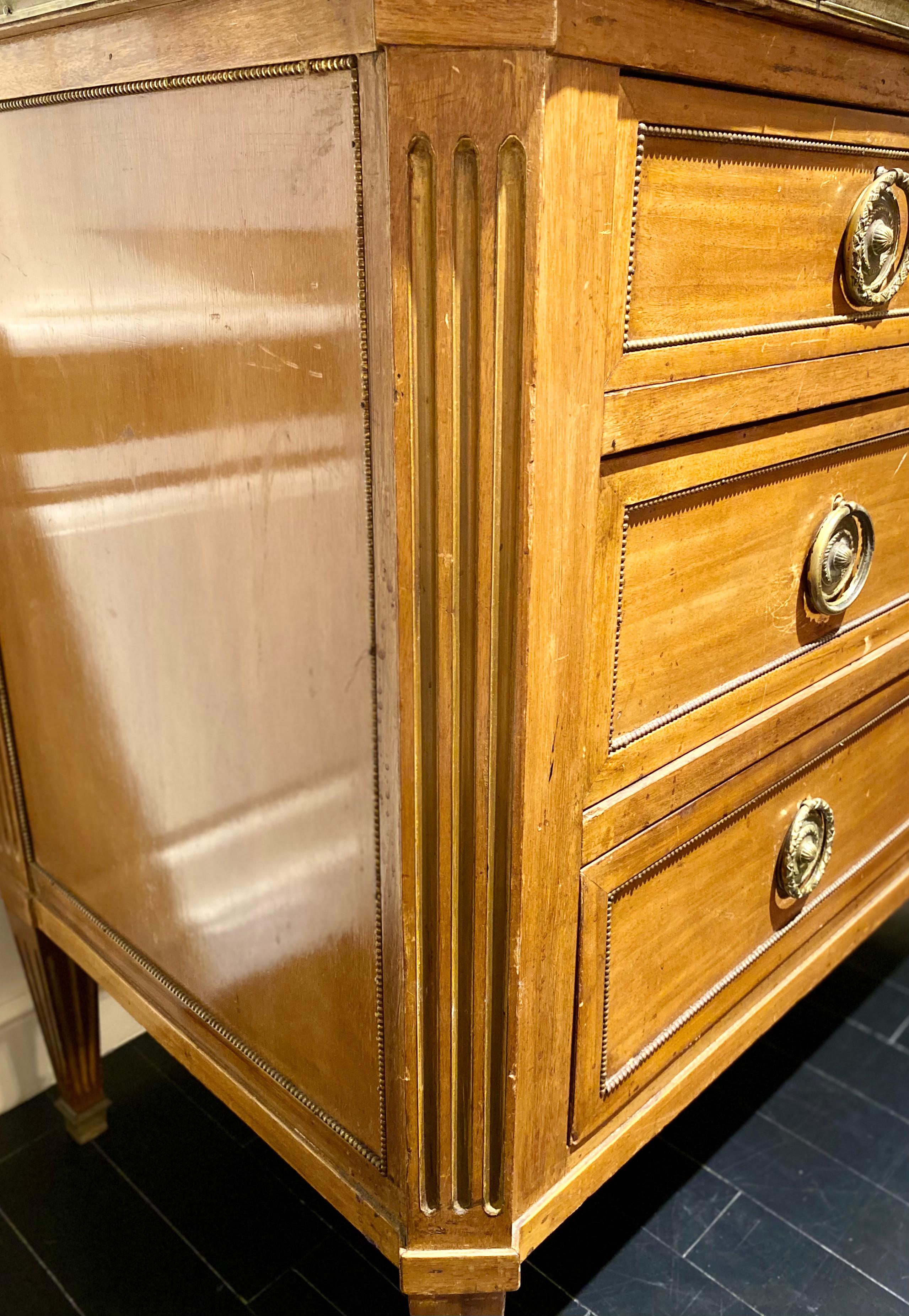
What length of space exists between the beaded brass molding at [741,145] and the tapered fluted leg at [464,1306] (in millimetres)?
540

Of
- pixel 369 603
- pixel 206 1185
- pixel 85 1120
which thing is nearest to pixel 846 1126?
pixel 206 1185

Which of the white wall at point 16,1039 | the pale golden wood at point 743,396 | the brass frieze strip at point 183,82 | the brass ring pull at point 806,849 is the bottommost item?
the white wall at point 16,1039

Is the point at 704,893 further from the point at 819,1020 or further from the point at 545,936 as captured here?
the point at 819,1020

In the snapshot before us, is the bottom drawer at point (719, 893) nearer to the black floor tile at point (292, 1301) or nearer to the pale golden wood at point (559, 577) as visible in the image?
the pale golden wood at point (559, 577)

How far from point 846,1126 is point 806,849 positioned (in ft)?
1.45

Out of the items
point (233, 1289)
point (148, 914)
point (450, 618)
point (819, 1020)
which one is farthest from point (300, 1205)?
point (450, 618)

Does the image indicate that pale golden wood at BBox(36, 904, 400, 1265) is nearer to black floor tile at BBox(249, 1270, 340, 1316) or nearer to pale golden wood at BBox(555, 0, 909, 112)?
black floor tile at BBox(249, 1270, 340, 1316)

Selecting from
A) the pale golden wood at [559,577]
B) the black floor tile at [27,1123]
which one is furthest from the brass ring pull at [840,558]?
the black floor tile at [27,1123]

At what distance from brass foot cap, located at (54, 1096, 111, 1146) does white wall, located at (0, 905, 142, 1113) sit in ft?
0.19

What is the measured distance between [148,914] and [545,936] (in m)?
0.33

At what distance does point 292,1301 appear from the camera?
0.88 meters

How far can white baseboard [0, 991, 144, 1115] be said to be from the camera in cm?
106

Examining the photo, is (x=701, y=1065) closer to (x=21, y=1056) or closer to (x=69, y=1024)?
(x=69, y=1024)

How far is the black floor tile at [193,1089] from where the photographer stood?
1045 millimetres
